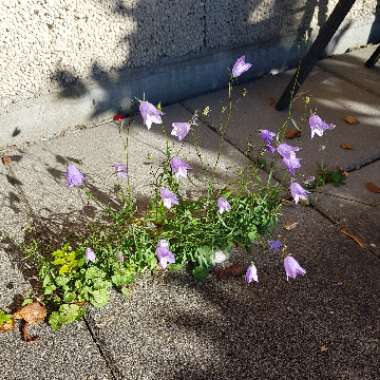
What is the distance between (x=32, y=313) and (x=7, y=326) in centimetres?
11

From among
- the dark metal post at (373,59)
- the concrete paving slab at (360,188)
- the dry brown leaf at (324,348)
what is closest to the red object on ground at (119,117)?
the concrete paving slab at (360,188)

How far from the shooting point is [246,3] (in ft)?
11.8

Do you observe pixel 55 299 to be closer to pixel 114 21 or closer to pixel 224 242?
pixel 224 242

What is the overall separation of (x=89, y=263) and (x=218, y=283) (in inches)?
24.4

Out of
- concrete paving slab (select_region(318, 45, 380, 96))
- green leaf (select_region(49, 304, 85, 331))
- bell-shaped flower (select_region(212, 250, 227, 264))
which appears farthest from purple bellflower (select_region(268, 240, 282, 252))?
concrete paving slab (select_region(318, 45, 380, 96))

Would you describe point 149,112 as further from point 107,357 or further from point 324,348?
point 324,348

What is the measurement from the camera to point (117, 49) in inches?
125

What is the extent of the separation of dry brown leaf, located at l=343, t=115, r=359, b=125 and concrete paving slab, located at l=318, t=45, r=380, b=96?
0.53 metres

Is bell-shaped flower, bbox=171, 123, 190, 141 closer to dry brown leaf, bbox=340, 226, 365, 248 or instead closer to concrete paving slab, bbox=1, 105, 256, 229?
concrete paving slab, bbox=1, 105, 256, 229

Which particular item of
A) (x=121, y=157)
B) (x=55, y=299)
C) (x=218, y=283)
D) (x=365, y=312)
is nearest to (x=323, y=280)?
(x=365, y=312)

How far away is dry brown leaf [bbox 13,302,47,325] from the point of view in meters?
2.04

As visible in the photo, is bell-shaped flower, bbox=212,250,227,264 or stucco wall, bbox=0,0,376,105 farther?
stucco wall, bbox=0,0,376,105

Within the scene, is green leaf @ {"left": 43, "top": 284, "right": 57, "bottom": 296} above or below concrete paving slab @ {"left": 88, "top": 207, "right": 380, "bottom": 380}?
above

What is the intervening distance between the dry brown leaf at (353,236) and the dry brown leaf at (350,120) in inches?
47.6
